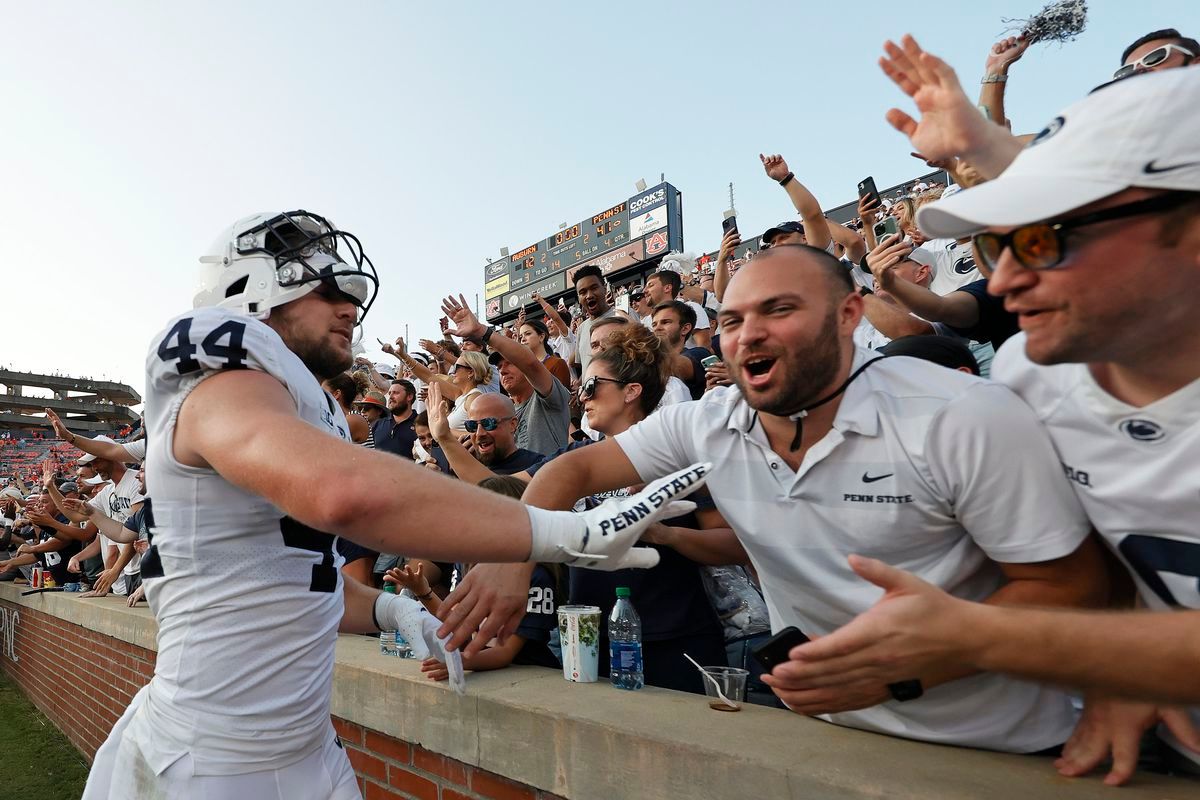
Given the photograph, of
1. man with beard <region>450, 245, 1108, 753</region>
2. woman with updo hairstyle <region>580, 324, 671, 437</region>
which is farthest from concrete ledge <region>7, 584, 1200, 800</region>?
woman with updo hairstyle <region>580, 324, 671, 437</region>

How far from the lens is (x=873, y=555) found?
204 centimetres

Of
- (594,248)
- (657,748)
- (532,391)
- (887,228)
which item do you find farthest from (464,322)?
(594,248)

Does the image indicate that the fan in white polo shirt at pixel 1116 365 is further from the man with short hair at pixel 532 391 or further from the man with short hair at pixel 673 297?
the man with short hair at pixel 673 297

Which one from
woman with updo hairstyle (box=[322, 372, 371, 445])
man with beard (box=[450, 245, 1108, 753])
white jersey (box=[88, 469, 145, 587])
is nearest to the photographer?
man with beard (box=[450, 245, 1108, 753])

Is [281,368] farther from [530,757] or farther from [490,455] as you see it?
[490,455]

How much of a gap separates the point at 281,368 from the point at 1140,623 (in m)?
2.10

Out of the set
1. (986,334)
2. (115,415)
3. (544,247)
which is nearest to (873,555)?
(986,334)

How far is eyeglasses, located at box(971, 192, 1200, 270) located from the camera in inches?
52.8

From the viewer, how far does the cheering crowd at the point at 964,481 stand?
1376 millimetres

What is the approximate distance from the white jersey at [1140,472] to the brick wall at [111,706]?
203 cm

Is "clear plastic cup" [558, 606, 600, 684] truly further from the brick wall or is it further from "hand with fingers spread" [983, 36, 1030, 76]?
"hand with fingers spread" [983, 36, 1030, 76]

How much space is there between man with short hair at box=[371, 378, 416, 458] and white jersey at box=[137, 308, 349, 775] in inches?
216

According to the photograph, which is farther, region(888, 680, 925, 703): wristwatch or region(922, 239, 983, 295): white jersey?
region(922, 239, 983, 295): white jersey

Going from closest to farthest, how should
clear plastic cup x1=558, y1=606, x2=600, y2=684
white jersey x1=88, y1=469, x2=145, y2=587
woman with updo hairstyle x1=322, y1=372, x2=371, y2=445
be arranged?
clear plastic cup x1=558, y1=606, x2=600, y2=684 < woman with updo hairstyle x1=322, y1=372, x2=371, y2=445 < white jersey x1=88, y1=469, x2=145, y2=587
